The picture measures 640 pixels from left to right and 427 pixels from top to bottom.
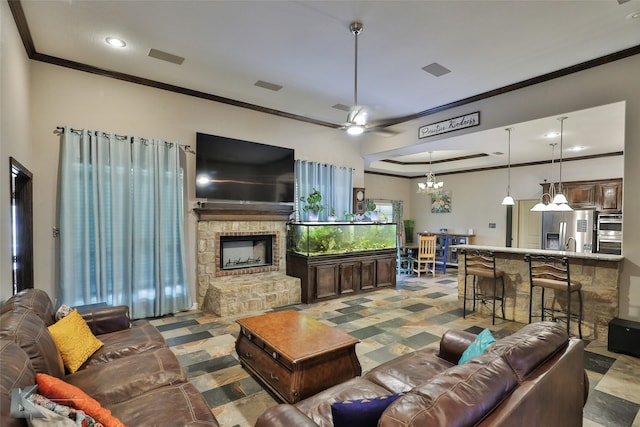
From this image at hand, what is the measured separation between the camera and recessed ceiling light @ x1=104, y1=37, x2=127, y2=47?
3.33m

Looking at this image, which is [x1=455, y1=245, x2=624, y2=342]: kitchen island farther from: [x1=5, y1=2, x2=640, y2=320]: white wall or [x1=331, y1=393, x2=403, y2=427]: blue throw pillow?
[x1=331, y1=393, x2=403, y2=427]: blue throw pillow

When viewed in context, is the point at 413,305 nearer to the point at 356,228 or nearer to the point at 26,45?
the point at 356,228

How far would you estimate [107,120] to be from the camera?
410 centimetres

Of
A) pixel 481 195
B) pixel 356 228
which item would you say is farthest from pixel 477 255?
pixel 481 195

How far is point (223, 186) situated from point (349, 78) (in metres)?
2.47

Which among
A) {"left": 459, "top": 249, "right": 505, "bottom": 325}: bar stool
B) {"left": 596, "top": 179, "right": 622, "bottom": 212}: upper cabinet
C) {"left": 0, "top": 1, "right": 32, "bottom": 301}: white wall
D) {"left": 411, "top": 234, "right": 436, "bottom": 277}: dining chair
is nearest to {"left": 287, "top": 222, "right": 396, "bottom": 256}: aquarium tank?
{"left": 411, "top": 234, "right": 436, "bottom": 277}: dining chair

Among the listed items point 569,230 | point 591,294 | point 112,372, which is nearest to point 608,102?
point 591,294

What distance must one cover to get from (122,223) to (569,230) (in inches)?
334

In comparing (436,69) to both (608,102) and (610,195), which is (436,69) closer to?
(608,102)

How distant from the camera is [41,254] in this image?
3744 mm

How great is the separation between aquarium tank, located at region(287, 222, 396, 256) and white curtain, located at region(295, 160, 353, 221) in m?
0.56

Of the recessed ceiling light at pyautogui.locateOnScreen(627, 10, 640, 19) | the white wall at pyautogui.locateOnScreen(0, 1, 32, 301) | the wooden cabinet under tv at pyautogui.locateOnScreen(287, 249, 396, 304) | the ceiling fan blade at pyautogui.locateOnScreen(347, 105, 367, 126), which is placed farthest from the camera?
the wooden cabinet under tv at pyautogui.locateOnScreen(287, 249, 396, 304)

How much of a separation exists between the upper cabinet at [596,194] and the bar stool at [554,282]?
12.8 feet

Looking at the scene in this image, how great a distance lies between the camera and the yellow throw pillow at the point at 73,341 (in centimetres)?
210
